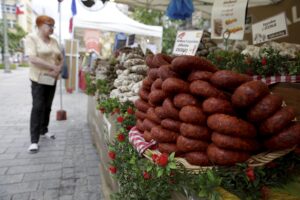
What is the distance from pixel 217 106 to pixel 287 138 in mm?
354

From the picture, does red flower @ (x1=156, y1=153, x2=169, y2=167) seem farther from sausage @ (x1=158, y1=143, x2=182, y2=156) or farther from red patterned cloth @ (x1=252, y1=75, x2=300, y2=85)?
red patterned cloth @ (x1=252, y1=75, x2=300, y2=85)

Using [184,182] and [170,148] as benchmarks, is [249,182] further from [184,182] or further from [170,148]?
[170,148]

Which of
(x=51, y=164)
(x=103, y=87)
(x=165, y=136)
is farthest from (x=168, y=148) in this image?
(x=51, y=164)

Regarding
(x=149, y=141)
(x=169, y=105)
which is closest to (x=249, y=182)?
(x=169, y=105)

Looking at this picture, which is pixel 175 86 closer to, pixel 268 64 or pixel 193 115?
pixel 193 115

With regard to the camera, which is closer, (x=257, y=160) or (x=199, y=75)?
(x=257, y=160)

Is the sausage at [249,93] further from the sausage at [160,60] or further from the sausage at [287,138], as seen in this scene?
the sausage at [160,60]

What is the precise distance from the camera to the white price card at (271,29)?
2966 millimetres

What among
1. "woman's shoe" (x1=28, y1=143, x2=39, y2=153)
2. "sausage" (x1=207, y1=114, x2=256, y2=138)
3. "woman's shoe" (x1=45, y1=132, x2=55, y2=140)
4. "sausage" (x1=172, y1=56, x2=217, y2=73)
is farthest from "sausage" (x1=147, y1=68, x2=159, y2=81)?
"woman's shoe" (x1=45, y1=132, x2=55, y2=140)

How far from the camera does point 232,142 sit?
125 centimetres

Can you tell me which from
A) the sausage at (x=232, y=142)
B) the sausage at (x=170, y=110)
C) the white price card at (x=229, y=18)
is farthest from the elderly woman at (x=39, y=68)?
the sausage at (x=232, y=142)

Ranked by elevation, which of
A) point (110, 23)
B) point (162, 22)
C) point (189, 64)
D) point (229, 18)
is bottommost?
point (189, 64)

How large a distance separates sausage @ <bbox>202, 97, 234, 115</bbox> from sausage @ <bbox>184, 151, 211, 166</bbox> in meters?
0.21

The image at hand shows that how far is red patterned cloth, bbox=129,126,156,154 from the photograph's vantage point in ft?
5.53
